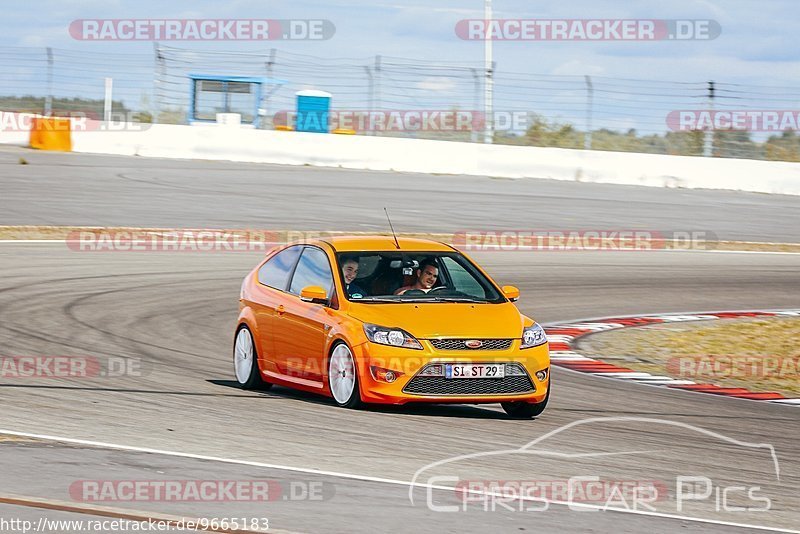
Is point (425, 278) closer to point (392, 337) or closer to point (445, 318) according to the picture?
point (445, 318)

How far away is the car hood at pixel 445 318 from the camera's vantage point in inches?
348

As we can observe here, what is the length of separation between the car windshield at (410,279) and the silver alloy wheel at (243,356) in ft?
3.68

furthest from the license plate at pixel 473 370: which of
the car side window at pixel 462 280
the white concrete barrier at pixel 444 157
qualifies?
the white concrete barrier at pixel 444 157

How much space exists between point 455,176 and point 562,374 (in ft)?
62.8

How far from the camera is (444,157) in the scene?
31.1 metres

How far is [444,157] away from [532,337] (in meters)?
22.2

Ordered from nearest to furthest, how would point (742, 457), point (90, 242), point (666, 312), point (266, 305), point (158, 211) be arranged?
point (742, 457) → point (266, 305) → point (666, 312) → point (90, 242) → point (158, 211)

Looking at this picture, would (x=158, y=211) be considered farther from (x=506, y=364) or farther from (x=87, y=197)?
(x=506, y=364)

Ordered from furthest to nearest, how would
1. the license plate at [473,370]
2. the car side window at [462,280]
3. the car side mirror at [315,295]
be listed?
the car side window at [462,280] → the car side mirror at [315,295] → the license plate at [473,370]

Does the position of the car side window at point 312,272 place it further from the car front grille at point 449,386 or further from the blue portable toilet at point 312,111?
the blue portable toilet at point 312,111

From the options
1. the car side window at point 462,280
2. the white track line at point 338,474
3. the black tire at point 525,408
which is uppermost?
the car side window at point 462,280

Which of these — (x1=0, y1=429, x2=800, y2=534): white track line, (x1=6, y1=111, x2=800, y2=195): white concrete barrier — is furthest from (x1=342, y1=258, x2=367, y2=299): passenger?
(x1=6, y1=111, x2=800, y2=195): white concrete barrier

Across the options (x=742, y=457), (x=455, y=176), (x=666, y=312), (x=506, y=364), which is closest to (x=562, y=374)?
(x=506, y=364)

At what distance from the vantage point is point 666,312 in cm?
1659
